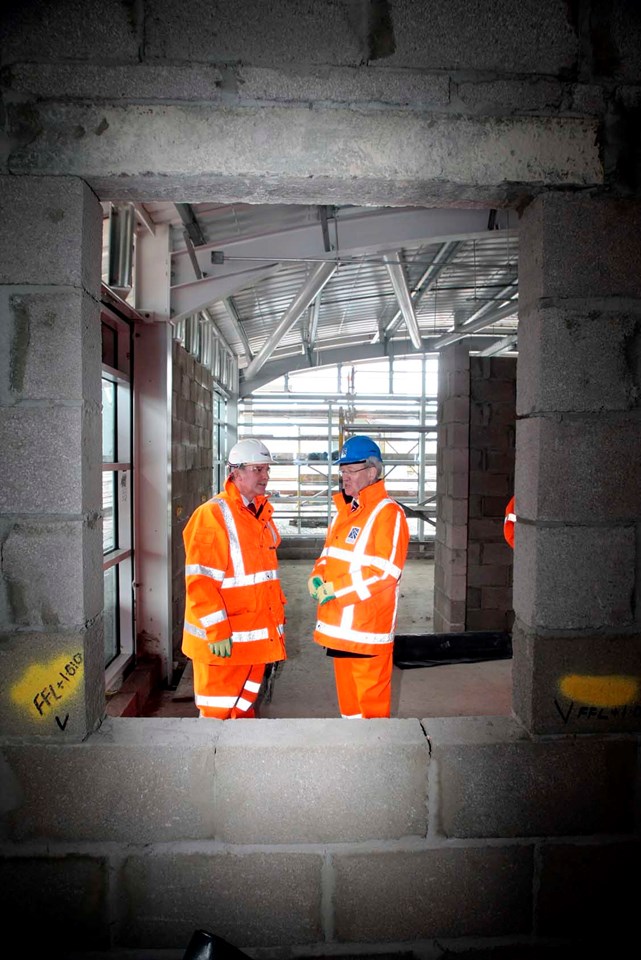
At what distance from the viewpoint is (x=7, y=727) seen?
1.97 metres

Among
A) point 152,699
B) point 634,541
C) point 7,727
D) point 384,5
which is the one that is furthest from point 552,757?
point 152,699

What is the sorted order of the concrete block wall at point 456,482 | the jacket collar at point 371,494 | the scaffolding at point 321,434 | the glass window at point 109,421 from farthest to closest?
the scaffolding at point 321,434, the concrete block wall at point 456,482, the glass window at point 109,421, the jacket collar at point 371,494

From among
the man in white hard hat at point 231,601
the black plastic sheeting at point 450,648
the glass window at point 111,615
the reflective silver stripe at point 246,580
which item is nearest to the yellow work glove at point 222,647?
the man in white hard hat at point 231,601

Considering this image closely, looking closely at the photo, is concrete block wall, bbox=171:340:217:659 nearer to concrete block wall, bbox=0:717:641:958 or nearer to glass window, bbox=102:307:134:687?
glass window, bbox=102:307:134:687

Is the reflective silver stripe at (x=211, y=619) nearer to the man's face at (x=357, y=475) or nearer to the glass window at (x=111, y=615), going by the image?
the man's face at (x=357, y=475)

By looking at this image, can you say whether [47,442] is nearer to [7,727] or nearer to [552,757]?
[7,727]

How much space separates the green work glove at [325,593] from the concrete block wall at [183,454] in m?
2.01

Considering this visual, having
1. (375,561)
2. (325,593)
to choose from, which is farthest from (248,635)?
(375,561)

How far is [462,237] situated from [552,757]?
444cm

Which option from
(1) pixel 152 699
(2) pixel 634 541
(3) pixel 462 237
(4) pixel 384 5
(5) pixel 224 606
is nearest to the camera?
(4) pixel 384 5

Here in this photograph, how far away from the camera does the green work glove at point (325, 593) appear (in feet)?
11.2

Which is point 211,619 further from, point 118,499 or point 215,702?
point 118,499

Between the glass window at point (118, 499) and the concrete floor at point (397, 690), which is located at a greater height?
the glass window at point (118, 499)

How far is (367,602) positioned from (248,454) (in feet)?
4.16
